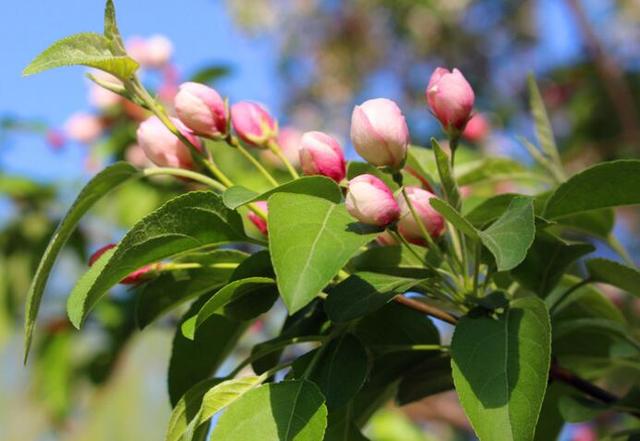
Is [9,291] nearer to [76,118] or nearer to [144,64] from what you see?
[76,118]

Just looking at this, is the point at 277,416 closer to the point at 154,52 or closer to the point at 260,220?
the point at 260,220

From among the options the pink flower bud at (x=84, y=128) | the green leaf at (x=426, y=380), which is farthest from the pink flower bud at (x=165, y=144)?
the pink flower bud at (x=84, y=128)

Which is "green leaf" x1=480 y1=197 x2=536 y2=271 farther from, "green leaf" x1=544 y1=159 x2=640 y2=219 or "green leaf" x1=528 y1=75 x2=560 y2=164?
"green leaf" x1=528 y1=75 x2=560 y2=164

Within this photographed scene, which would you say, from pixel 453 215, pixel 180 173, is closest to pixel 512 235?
pixel 453 215

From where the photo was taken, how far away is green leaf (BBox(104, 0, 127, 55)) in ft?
2.11

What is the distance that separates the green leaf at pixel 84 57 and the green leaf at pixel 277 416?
23 cm

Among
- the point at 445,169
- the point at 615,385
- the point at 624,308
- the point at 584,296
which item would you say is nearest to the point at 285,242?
the point at 445,169

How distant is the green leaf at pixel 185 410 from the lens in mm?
662

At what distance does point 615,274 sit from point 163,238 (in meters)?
0.33

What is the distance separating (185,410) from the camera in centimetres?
67

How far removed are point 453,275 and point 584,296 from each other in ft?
0.72

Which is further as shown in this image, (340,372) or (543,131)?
(543,131)

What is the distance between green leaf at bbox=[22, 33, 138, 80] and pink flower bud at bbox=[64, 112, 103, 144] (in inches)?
70.5

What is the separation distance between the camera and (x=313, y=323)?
72 cm
